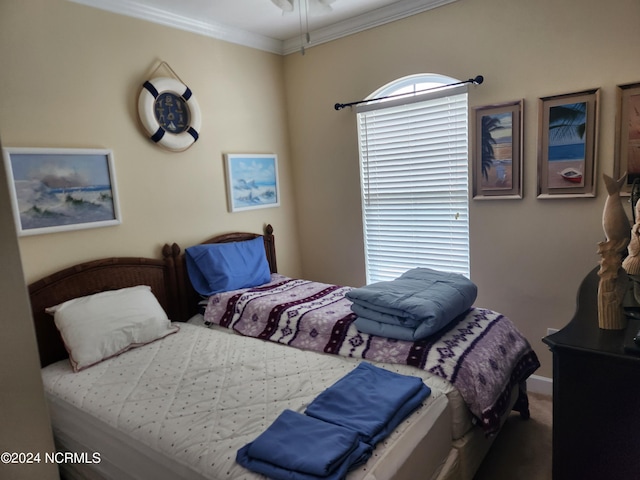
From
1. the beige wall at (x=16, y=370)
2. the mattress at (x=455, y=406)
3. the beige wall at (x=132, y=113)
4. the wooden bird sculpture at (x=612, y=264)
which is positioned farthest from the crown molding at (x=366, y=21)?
the beige wall at (x=16, y=370)

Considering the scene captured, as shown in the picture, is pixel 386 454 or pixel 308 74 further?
pixel 308 74

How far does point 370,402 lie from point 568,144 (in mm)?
1981

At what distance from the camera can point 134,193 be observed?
2.79 metres

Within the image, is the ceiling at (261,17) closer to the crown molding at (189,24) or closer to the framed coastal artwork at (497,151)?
the crown molding at (189,24)

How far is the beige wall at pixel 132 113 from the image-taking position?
2303mm

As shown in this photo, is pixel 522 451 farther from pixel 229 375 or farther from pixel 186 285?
pixel 186 285

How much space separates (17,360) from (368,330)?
1.65 metres

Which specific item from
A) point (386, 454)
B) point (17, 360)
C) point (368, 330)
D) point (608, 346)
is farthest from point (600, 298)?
point (17, 360)

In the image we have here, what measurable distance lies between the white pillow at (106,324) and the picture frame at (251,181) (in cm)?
118

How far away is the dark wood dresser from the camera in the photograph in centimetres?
101

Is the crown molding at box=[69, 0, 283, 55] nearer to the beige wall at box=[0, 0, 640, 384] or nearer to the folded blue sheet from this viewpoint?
the beige wall at box=[0, 0, 640, 384]

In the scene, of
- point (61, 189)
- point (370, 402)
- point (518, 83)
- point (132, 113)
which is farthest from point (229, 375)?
point (518, 83)

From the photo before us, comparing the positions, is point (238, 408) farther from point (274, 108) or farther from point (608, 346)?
point (274, 108)

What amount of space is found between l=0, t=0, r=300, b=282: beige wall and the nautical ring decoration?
0.07m
